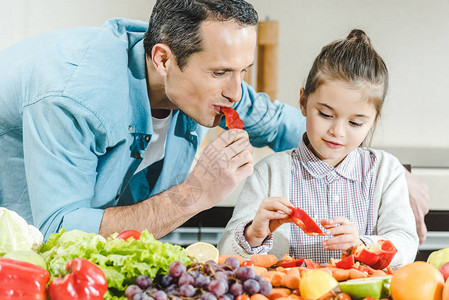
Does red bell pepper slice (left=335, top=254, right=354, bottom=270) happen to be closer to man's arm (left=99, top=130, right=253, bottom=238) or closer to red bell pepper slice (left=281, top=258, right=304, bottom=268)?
red bell pepper slice (left=281, top=258, right=304, bottom=268)

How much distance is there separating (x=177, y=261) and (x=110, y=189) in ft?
3.03

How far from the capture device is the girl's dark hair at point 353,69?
144 centimetres

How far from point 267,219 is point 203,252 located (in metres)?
0.32

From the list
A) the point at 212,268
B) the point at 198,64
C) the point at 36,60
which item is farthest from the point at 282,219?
the point at 36,60

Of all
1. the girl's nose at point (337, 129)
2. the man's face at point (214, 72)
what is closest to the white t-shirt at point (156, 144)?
the man's face at point (214, 72)

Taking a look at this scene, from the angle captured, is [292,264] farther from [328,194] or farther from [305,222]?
[328,194]

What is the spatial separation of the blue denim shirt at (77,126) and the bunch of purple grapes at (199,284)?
2.16ft

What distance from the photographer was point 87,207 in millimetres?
1475

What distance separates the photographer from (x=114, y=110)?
156 centimetres

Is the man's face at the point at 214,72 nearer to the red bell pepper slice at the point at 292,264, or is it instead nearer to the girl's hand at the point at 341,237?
the girl's hand at the point at 341,237

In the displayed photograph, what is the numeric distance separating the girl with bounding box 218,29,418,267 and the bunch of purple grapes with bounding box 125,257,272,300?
50cm

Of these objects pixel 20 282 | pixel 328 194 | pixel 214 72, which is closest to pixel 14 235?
pixel 20 282

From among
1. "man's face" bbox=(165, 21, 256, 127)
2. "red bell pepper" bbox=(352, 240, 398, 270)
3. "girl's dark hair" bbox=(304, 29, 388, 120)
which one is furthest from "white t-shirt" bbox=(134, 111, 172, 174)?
"red bell pepper" bbox=(352, 240, 398, 270)

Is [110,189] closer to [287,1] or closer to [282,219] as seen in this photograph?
[282,219]
